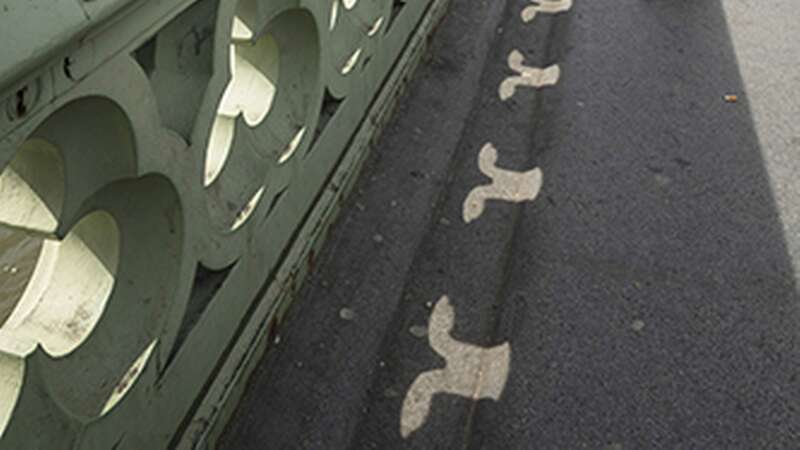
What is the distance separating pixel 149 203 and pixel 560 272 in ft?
5.88

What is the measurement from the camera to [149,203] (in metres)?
1.73

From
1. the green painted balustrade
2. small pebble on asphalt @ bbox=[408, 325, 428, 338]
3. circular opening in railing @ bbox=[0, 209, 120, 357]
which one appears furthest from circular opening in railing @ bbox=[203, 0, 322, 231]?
small pebble on asphalt @ bbox=[408, 325, 428, 338]

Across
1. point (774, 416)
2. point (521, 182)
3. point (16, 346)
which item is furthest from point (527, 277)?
point (16, 346)

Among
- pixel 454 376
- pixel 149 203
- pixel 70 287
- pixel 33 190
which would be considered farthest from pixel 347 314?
pixel 33 190

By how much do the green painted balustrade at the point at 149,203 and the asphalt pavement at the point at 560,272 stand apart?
11.7 inches

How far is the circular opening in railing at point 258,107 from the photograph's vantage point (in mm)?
2113

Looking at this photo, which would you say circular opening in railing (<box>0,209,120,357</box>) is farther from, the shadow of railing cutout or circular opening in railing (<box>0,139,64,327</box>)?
the shadow of railing cutout

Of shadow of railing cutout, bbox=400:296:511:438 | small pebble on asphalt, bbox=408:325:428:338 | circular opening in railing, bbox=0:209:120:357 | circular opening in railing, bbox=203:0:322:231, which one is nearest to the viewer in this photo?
circular opening in railing, bbox=0:209:120:357

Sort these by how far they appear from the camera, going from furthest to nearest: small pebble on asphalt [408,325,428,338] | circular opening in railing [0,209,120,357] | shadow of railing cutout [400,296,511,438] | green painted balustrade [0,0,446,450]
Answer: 1. small pebble on asphalt [408,325,428,338]
2. shadow of railing cutout [400,296,511,438]
3. circular opening in railing [0,209,120,357]
4. green painted balustrade [0,0,446,450]

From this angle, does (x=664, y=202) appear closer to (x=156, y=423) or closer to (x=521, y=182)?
(x=521, y=182)

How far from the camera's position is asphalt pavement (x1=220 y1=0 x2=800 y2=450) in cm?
251

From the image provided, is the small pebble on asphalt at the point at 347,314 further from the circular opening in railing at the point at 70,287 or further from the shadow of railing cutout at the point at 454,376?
the circular opening in railing at the point at 70,287

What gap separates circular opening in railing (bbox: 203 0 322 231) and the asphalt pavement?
63 centimetres

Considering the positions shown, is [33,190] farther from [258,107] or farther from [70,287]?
[258,107]
